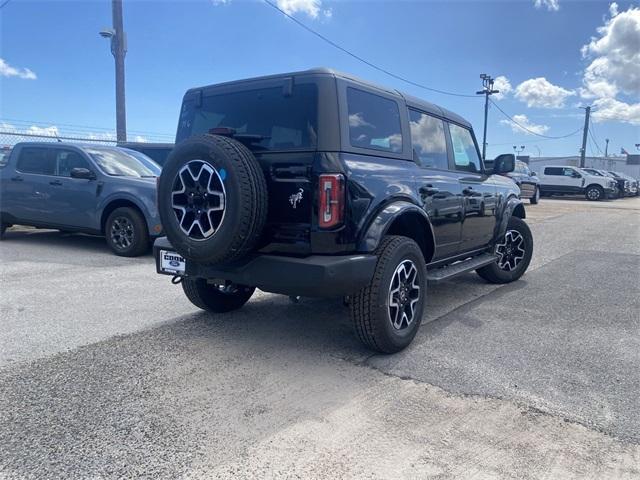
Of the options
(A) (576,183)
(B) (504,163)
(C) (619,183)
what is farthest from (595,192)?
(B) (504,163)

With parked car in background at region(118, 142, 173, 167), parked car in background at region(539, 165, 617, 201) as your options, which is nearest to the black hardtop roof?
parked car in background at region(118, 142, 173, 167)

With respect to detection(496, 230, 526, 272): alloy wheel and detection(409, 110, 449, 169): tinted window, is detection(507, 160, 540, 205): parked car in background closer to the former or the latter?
detection(496, 230, 526, 272): alloy wheel

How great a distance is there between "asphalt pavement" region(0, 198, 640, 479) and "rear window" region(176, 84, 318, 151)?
1.55m

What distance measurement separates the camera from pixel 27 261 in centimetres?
693

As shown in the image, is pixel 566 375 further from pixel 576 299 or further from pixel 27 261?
pixel 27 261

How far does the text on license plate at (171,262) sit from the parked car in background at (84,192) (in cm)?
328

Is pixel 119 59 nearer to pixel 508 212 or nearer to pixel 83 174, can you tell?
pixel 83 174

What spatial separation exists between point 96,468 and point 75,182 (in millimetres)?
6375

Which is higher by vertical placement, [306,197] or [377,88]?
[377,88]

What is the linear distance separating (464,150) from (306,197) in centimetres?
268

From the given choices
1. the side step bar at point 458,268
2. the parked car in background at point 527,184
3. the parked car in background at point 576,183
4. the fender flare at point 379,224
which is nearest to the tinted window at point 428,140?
the fender flare at point 379,224

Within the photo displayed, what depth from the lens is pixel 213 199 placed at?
3260mm

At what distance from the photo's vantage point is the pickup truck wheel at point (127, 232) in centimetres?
722

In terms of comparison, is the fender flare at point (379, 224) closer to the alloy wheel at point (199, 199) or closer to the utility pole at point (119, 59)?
the alloy wheel at point (199, 199)
